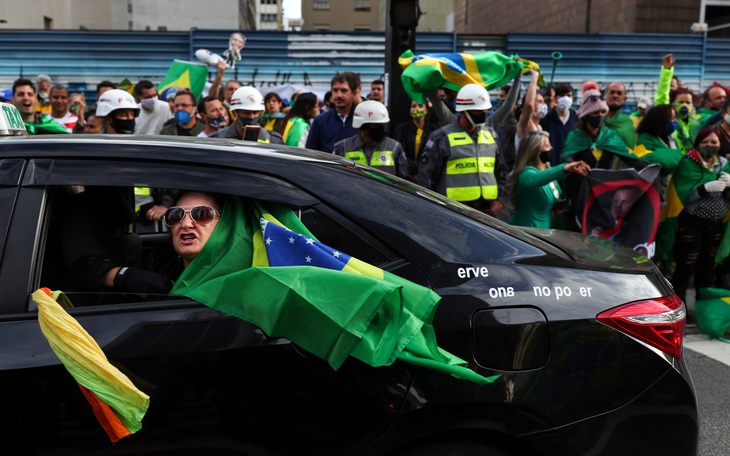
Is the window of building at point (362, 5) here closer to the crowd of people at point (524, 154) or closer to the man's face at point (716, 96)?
the man's face at point (716, 96)

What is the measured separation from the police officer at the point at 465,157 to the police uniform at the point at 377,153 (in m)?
0.22

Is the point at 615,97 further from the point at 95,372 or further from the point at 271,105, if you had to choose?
the point at 95,372

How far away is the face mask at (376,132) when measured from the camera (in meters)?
6.38

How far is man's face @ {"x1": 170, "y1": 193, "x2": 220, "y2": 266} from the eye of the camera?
2.62 meters

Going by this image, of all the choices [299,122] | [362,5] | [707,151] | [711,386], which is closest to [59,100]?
[299,122]

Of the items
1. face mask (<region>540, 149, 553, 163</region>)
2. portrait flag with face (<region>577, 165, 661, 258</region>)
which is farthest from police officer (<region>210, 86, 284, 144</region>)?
portrait flag with face (<region>577, 165, 661, 258</region>)

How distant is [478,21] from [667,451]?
118 ft

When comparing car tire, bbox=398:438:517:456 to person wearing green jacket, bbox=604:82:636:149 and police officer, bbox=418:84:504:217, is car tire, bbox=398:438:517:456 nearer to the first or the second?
police officer, bbox=418:84:504:217

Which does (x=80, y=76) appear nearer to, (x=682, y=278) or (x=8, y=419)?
(x=682, y=278)

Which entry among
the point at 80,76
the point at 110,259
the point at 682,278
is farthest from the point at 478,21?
the point at 110,259

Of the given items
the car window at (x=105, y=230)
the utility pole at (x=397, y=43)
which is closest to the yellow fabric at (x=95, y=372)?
the car window at (x=105, y=230)

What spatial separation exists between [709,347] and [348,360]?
4.43 m

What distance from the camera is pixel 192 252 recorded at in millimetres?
2662

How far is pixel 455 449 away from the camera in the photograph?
2.42 metres
